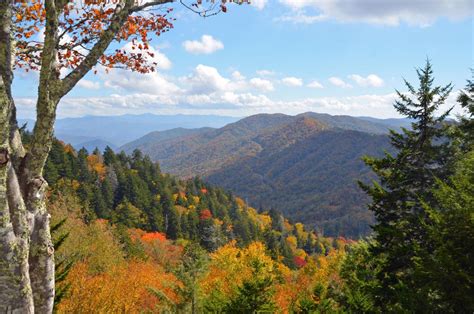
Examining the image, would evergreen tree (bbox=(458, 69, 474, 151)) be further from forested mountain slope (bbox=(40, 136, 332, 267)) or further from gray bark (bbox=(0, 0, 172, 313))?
forested mountain slope (bbox=(40, 136, 332, 267))

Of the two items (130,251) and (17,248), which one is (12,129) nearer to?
(17,248)

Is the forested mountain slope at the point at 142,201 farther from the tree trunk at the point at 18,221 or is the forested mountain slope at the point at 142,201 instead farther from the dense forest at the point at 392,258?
the tree trunk at the point at 18,221

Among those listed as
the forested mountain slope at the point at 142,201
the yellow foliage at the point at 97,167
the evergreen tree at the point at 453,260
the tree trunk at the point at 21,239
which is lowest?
the forested mountain slope at the point at 142,201

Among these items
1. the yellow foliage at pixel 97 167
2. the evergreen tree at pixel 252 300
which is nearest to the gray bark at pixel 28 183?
the evergreen tree at pixel 252 300

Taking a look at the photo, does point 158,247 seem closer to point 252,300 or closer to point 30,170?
point 252,300

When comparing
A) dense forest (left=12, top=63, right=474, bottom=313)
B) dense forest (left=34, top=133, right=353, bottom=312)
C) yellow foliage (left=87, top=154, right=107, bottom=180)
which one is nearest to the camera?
dense forest (left=12, top=63, right=474, bottom=313)

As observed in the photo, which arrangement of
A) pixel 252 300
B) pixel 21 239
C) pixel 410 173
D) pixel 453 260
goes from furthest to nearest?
pixel 410 173 → pixel 252 300 → pixel 453 260 → pixel 21 239

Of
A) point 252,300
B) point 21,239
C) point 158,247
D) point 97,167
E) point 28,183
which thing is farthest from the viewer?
point 97,167

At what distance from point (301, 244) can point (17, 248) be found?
13969 cm

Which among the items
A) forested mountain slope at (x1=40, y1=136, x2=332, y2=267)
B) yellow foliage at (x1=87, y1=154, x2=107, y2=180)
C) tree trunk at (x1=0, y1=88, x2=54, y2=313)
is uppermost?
tree trunk at (x1=0, y1=88, x2=54, y2=313)

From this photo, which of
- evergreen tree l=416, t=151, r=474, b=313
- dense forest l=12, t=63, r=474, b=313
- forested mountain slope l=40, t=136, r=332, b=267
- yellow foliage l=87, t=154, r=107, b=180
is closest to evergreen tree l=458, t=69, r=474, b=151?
dense forest l=12, t=63, r=474, b=313

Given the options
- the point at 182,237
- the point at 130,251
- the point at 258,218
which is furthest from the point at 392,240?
the point at 258,218

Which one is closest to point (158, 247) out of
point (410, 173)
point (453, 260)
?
point (410, 173)

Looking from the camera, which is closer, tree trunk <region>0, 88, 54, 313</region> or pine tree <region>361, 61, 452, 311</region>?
tree trunk <region>0, 88, 54, 313</region>
